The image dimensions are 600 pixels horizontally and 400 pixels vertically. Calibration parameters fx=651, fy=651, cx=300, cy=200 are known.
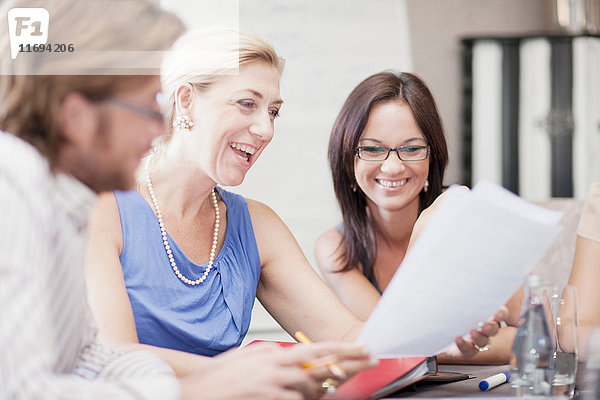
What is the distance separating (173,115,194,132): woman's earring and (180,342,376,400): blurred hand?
2.53 feet

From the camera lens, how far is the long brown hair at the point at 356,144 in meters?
1.85

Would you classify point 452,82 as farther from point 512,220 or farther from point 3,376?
point 3,376

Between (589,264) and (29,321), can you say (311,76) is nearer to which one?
(589,264)

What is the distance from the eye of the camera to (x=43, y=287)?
0.67 metres

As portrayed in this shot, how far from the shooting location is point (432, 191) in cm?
197

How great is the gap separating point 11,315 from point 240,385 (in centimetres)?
25

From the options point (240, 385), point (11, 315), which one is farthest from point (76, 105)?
point (240, 385)

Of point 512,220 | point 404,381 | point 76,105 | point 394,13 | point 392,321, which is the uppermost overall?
point 394,13

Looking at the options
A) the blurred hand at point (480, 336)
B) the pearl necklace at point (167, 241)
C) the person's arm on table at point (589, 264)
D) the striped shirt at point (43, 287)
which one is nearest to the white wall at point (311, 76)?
the pearl necklace at point (167, 241)

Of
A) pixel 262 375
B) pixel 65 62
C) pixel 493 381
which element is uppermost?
pixel 65 62

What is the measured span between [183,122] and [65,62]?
76 cm

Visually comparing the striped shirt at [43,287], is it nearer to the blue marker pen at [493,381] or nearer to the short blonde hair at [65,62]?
the short blonde hair at [65,62]

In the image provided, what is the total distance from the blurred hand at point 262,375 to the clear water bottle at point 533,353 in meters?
0.28

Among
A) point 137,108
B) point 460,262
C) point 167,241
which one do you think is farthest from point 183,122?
point 460,262
